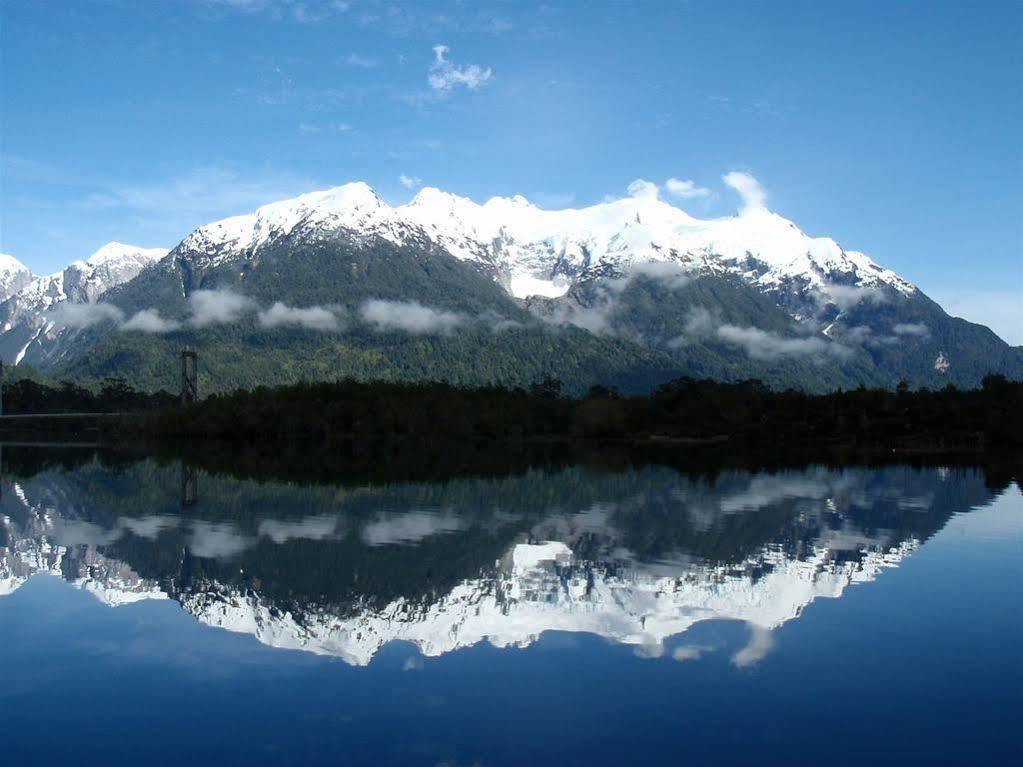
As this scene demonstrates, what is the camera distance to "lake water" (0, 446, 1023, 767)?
1588 cm

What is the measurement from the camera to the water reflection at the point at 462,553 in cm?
2366

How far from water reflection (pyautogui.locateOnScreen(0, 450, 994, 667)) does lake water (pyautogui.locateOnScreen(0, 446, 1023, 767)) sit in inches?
6.2

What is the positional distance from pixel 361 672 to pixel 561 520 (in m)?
24.4

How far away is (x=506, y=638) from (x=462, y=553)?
36.9ft

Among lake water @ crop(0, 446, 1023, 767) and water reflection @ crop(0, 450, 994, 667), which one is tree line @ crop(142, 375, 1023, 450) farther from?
lake water @ crop(0, 446, 1023, 767)

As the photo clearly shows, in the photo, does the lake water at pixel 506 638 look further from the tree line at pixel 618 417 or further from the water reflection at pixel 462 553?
the tree line at pixel 618 417

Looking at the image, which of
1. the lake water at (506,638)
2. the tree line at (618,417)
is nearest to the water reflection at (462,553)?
the lake water at (506,638)

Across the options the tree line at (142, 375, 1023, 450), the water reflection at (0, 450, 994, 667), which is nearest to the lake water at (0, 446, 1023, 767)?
the water reflection at (0, 450, 994, 667)

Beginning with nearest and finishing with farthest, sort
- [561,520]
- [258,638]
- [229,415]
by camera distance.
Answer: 1. [258,638]
2. [561,520]
3. [229,415]

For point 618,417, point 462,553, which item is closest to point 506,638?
point 462,553

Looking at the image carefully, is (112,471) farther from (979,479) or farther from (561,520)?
(979,479)

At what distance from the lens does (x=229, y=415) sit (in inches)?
5669

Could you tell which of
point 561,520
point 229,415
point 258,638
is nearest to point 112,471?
point 561,520

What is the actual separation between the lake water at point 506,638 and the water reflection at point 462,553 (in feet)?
0.51
